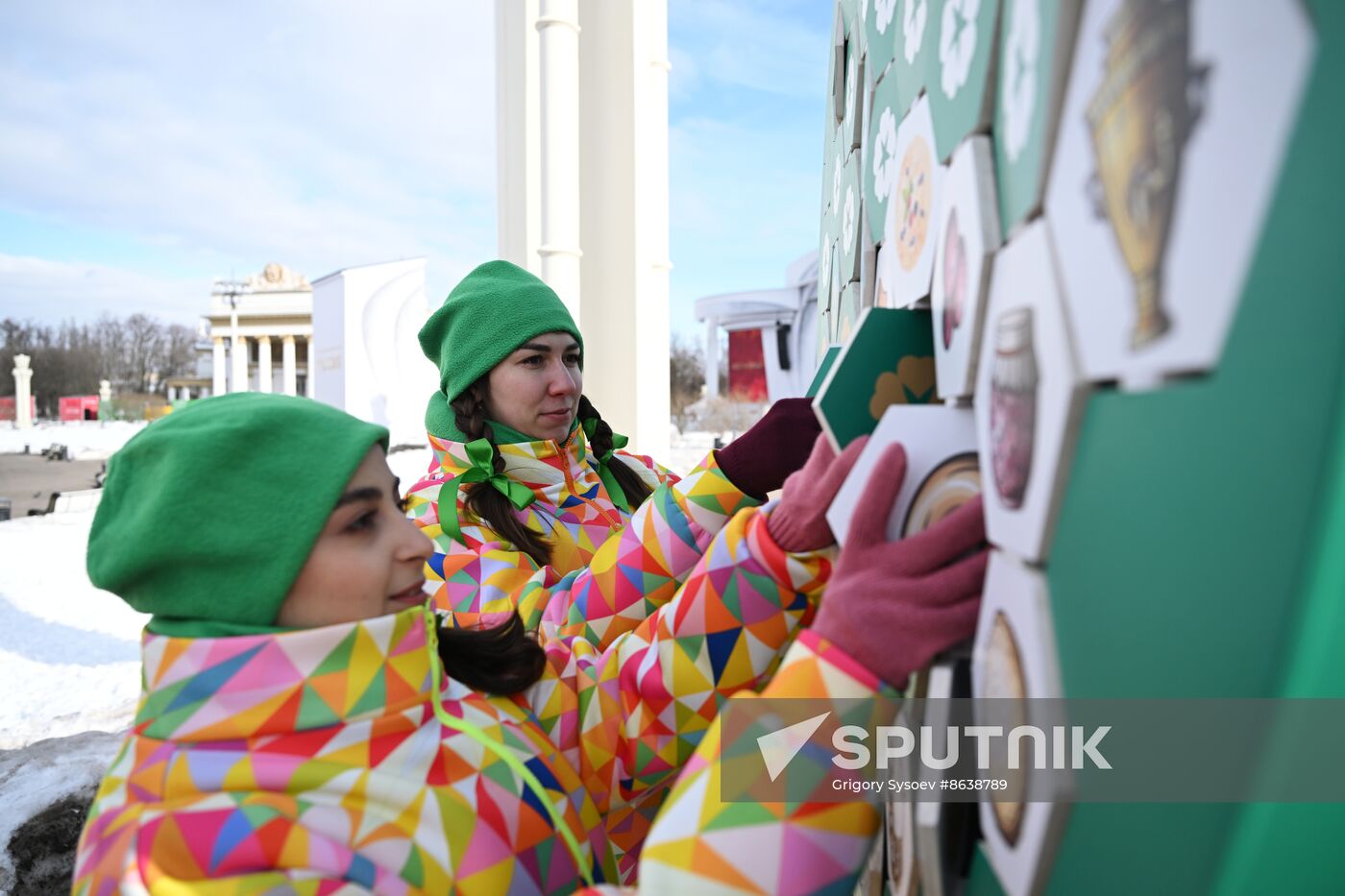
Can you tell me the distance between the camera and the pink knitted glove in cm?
100

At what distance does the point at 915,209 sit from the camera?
119 centimetres

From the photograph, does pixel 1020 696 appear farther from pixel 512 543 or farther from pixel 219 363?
pixel 219 363

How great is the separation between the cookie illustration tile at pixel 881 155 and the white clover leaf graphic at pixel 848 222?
0.83ft

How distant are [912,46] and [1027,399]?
72cm

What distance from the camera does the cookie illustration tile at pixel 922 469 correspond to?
874 mm

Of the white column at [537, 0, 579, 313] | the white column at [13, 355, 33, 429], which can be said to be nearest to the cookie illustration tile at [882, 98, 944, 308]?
the white column at [537, 0, 579, 313]

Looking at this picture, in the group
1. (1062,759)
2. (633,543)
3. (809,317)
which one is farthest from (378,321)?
(1062,759)

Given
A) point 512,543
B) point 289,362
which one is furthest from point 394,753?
point 289,362

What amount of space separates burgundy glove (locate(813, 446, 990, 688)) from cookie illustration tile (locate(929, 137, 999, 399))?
0.59 ft

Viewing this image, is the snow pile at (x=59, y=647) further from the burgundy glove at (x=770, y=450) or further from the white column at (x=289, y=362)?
the white column at (x=289, y=362)

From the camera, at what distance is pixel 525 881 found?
102 centimetres

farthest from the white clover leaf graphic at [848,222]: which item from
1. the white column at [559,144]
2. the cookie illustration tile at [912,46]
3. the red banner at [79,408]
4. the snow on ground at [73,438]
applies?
the red banner at [79,408]

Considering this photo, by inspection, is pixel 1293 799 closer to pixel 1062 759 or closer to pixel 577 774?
pixel 1062 759

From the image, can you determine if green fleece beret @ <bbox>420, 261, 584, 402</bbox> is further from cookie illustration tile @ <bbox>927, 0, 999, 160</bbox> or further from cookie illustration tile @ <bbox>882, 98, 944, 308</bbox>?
cookie illustration tile @ <bbox>927, 0, 999, 160</bbox>
